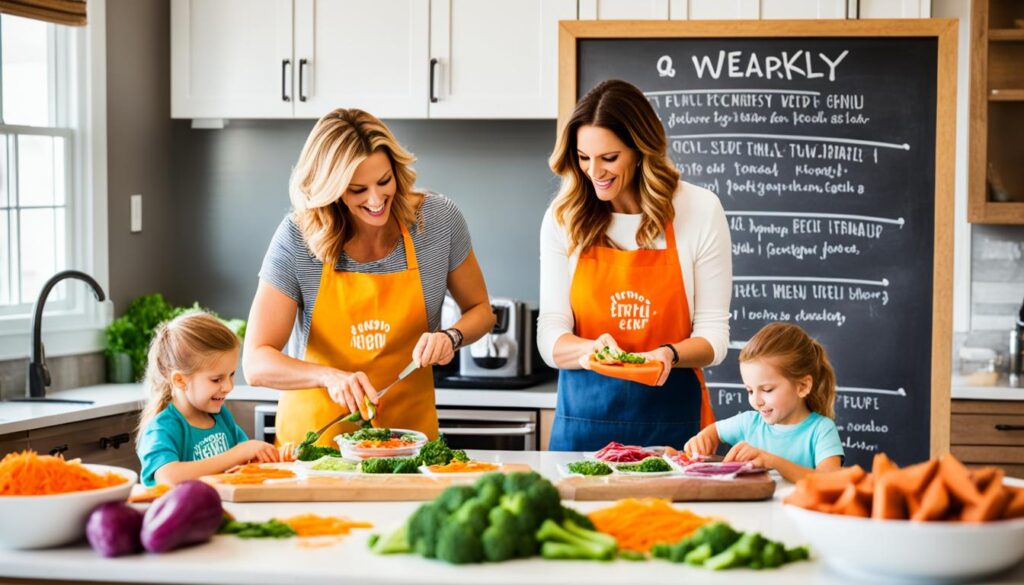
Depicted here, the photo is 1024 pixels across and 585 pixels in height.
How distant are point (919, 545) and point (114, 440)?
299 centimetres

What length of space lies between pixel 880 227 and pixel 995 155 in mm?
739

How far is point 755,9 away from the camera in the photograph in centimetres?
420

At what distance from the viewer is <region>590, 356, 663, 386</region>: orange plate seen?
102 inches

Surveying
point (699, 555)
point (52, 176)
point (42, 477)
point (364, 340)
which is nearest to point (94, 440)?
point (52, 176)

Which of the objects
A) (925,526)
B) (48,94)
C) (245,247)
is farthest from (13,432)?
(925,526)

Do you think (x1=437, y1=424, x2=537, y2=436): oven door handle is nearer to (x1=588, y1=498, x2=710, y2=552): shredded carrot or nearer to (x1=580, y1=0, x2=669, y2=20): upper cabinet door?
(x1=580, y1=0, x2=669, y2=20): upper cabinet door

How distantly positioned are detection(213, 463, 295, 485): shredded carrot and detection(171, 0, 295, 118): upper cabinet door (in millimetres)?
2446

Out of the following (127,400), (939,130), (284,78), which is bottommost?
(127,400)

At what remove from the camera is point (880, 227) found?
13.3ft

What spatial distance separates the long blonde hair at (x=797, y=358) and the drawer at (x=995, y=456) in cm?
158

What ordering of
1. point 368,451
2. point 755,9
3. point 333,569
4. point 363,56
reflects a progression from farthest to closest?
1. point 363,56
2. point 755,9
3. point 368,451
4. point 333,569

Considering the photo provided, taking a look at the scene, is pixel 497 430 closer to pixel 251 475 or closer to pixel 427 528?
pixel 251 475

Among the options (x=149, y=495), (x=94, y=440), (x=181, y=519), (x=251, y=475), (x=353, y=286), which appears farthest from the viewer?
(x=94, y=440)

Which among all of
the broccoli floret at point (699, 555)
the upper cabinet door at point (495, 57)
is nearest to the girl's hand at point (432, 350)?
the broccoli floret at point (699, 555)
